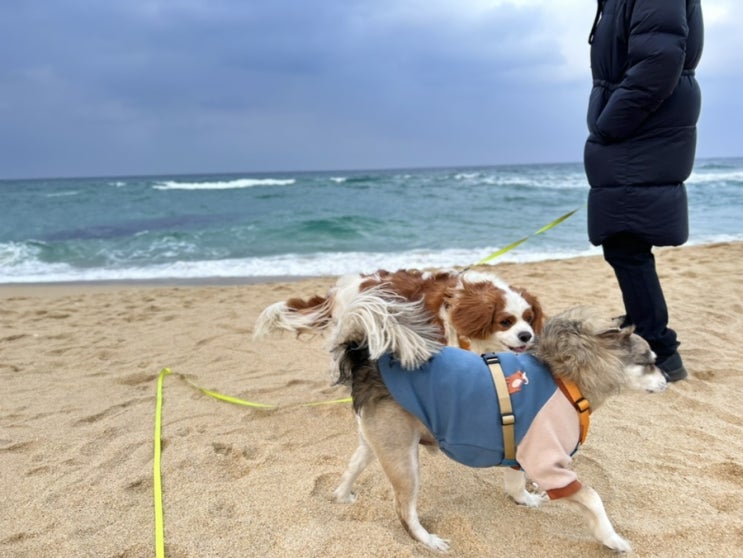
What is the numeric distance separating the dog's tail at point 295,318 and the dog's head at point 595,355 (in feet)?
4.75

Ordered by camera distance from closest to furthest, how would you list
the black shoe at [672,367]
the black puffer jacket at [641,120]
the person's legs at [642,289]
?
the black puffer jacket at [641,120] < the person's legs at [642,289] < the black shoe at [672,367]

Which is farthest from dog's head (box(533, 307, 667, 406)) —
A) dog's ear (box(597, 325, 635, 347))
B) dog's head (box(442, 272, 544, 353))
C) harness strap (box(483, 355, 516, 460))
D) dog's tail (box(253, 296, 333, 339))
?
dog's tail (box(253, 296, 333, 339))

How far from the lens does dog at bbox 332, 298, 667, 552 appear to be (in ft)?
8.14

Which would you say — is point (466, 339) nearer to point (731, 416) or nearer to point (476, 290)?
point (476, 290)

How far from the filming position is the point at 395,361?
258 centimetres

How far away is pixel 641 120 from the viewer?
142 inches

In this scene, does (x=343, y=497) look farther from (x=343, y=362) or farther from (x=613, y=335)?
(x=613, y=335)

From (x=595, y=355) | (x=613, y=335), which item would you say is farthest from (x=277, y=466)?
(x=613, y=335)

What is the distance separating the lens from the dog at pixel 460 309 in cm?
374

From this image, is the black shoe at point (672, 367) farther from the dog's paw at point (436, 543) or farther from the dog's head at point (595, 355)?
the dog's paw at point (436, 543)

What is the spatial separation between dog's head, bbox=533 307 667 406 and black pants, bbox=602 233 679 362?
1.35m

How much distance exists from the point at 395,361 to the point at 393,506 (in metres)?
0.86

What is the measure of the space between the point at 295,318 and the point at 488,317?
128 centimetres

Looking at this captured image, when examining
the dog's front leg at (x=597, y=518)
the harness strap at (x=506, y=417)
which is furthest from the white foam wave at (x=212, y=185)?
the dog's front leg at (x=597, y=518)
